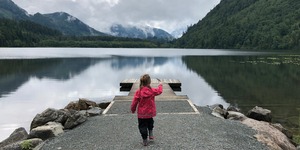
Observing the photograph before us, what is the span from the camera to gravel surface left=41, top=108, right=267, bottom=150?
11.4 m

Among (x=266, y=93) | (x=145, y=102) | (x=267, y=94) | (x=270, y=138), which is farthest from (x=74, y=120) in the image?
(x=266, y=93)

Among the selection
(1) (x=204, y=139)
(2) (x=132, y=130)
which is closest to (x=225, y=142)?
(1) (x=204, y=139)

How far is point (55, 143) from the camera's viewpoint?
39.8 feet

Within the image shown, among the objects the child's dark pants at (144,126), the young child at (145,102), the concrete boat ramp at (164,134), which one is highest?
the young child at (145,102)

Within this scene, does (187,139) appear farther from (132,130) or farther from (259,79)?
Answer: (259,79)

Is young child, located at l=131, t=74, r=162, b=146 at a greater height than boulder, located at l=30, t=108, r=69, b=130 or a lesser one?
greater

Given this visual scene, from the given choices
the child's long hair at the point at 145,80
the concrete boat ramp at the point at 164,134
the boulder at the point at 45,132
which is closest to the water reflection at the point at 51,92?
the boulder at the point at 45,132

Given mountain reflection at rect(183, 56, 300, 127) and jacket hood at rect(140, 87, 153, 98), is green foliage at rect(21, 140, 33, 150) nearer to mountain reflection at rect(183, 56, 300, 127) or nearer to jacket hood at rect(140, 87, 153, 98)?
jacket hood at rect(140, 87, 153, 98)


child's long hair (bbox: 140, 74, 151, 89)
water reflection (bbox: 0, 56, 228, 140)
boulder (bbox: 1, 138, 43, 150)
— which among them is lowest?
water reflection (bbox: 0, 56, 228, 140)

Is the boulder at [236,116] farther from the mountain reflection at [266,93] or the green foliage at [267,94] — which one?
the mountain reflection at [266,93]

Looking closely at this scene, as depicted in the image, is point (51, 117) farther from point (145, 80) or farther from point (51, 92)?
point (51, 92)

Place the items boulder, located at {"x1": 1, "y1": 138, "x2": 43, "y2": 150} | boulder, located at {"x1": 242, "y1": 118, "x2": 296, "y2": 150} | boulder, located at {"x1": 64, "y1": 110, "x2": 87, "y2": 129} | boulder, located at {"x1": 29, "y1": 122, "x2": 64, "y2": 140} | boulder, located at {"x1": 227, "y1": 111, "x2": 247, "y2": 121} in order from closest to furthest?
boulder, located at {"x1": 1, "y1": 138, "x2": 43, "y2": 150} < boulder, located at {"x1": 242, "y1": 118, "x2": 296, "y2": 150} < boulder, located at {"x1": 29, "y1": 122, "x2": 64, "y2": 140} < boulder, located at {"x1": 64, "y1": 110, "x2": 87, "y2": 129} < boulder, located at {"x1": 227, "y1": 111, "x2": 247, "y2": 121}

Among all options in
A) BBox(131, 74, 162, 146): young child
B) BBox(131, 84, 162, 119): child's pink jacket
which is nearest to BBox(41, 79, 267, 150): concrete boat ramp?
BBox(131, 74, 162, 146): young child

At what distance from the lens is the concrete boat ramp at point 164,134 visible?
11414mm
